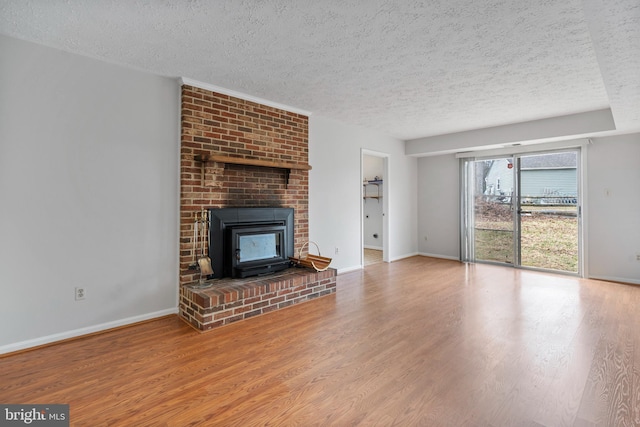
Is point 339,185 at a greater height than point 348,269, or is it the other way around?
point 339,185

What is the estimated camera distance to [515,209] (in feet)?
17.9

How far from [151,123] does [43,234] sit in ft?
4.37

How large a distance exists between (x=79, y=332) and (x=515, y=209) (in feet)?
20.5

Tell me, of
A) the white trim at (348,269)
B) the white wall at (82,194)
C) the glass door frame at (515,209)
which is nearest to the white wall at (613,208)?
the glass door frame at (515,209)

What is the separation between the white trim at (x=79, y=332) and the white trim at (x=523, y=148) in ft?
18.2

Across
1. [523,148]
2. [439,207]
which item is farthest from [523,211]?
[439,207]

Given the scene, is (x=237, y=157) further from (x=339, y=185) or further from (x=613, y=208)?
(x=613, y=208)

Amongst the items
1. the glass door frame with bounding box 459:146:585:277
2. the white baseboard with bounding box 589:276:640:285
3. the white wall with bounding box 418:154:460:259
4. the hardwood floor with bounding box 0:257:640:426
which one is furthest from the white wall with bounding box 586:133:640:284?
the white wall with bounding box 418:154:460:259

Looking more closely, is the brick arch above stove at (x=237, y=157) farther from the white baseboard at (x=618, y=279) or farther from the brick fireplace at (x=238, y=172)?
the white baseboard at (x=618, y=279)

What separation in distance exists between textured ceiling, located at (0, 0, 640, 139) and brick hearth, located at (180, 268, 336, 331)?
212 cm

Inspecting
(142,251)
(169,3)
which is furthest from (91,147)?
(169,3)

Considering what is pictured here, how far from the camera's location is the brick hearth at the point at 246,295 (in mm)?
2885

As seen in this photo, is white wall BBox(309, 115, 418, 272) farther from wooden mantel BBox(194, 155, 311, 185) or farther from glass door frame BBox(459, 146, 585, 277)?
glass door frame BBox(459, 146, 585, 277)

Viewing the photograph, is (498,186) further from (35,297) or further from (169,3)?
(35,297)
